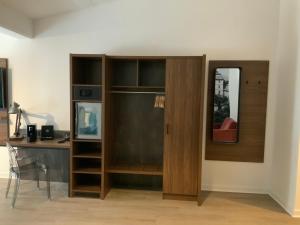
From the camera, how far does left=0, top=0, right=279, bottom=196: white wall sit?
379cm

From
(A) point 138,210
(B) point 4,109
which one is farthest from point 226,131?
(B) point 4,109

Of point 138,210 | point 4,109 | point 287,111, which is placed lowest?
point 138,210

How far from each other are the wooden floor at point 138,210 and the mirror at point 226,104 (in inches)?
34.8

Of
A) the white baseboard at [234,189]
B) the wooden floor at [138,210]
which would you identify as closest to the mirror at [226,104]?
the white baseboard at [234,189]

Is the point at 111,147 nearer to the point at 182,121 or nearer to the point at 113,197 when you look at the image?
the point at 113,197

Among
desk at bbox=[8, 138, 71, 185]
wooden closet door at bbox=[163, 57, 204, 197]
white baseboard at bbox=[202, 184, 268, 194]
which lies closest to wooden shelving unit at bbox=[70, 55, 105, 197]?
desk at bbox=[8, 138, 71, 185]

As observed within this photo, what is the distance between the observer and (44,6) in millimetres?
3654

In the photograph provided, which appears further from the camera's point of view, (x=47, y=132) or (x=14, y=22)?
(x=47, y=132)

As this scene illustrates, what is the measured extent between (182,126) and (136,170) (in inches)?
34.9

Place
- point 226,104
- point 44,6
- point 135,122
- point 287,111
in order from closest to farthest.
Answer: point 287,111 < point 44,6 < point 226,104 < point 135,122

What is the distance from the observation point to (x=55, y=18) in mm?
4066

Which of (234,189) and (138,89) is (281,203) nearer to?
(234,189)

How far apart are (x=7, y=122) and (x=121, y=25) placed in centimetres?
234

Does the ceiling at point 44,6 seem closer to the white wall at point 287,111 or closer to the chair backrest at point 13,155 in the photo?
the chair backrest at point 13,155
